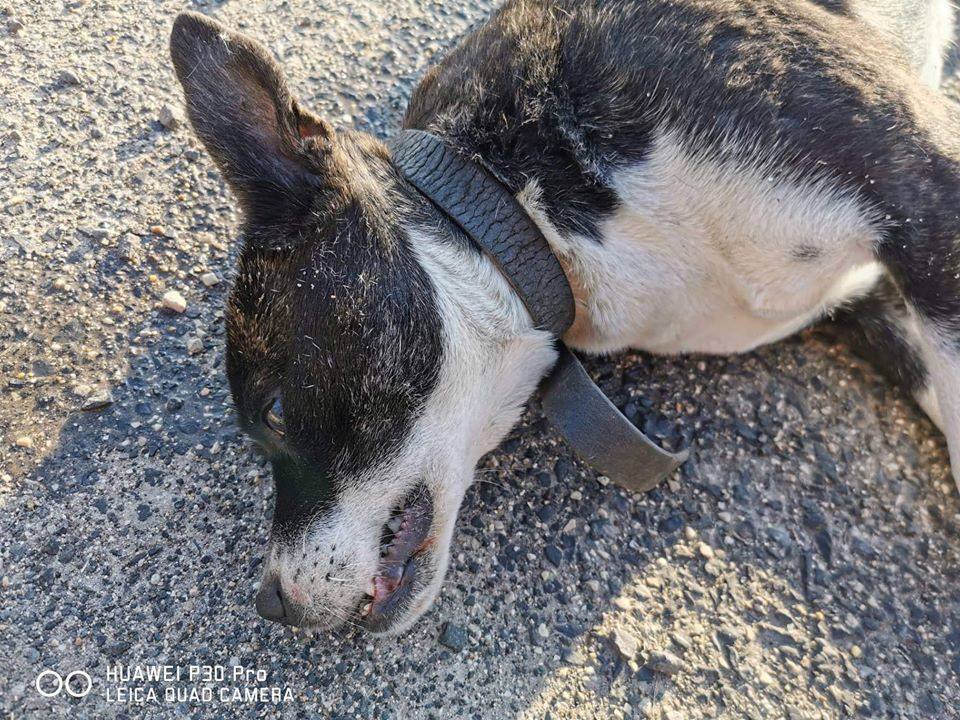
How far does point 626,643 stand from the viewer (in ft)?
7.64

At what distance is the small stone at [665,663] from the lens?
7.51ft

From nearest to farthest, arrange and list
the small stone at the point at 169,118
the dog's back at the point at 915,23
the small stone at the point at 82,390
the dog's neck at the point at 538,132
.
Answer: the dog's neck at the point at 538,132, the dog's back at the point at 915,23, the small stone at the point at 82,390, the small stone at the point at 169,118

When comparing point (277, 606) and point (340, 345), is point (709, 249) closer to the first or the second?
point (340, 345)

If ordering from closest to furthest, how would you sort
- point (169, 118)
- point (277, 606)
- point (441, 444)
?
point (277, 606), point (441, 444), point (169, 118)

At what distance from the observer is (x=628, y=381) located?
2.83 meters

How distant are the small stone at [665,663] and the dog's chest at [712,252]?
1013mm

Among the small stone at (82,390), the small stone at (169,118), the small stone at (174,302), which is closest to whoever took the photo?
the small stone at (82,390)

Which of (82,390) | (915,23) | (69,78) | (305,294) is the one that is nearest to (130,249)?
(82,390)

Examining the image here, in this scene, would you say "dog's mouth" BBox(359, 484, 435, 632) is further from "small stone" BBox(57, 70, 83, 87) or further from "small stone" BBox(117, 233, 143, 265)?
"small stone" BBox(57, 70, 83, 87)

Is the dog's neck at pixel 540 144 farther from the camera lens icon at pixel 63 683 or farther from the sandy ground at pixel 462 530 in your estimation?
the camera lens icon at pixel 63 683

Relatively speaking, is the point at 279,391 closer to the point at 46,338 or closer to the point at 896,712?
the point at 46,338

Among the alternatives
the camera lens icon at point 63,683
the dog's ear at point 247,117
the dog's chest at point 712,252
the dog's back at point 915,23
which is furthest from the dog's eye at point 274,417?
the dog's back at point 915,23

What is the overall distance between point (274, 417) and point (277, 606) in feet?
1.79

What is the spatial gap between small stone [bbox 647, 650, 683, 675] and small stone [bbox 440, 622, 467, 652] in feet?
1.85
